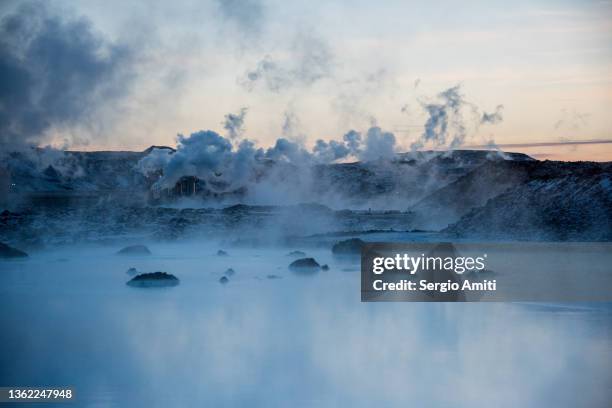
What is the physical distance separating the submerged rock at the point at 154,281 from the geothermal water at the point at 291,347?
11.9 inches

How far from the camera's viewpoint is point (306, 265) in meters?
23.0

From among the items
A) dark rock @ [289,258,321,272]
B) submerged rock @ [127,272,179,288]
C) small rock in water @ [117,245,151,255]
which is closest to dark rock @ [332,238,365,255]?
dark rock @ [289,258,321,272]

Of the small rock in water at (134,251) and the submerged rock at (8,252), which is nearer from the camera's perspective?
the submerged rock at (8,252)

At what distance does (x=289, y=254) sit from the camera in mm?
28359

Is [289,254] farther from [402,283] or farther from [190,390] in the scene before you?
[190,390]

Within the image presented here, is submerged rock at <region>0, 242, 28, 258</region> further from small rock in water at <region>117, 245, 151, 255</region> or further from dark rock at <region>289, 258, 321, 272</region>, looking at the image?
dark rock at <region>289, 258, 321, 272</region>

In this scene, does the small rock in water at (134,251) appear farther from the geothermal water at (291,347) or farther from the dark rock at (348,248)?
the dark rock at (348,248)

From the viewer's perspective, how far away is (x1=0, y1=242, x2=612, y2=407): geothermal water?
10.9 metres

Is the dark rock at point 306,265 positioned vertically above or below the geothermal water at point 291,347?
above

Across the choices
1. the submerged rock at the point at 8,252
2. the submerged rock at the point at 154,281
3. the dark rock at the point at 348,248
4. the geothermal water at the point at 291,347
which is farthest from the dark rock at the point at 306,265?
the submerged rock at the point at 8,252

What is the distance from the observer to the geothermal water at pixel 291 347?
1090cm

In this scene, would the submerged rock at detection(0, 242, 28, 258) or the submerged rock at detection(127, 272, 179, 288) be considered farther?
the submerged rock at detection(0, 242, 28, 258)

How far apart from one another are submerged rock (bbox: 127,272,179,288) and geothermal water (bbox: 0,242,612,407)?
1.00 feet

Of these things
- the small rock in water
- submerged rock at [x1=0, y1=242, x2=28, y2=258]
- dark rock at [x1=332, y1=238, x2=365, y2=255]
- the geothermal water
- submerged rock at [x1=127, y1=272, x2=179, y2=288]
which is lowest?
the geothermal water
